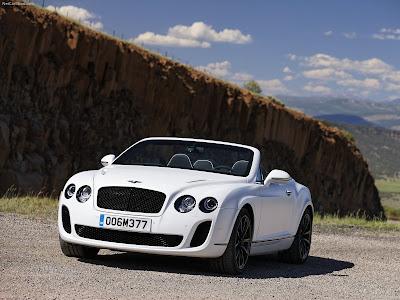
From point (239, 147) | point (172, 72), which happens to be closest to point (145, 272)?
point (239, 147)

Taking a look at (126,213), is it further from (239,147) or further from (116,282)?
(239,147)

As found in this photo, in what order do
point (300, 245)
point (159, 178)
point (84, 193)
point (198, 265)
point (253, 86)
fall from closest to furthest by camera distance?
point (159, 178)
point (84, 193)
point (198, 265)
point (300, 245)
point (253, 86)

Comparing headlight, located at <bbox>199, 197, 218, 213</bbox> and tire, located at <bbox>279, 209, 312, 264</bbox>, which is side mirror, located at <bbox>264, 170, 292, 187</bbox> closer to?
headlight, located at <bbox>199, 197, 218, 213</bbox>

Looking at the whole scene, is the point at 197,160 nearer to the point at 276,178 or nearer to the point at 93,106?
the point at 276,178

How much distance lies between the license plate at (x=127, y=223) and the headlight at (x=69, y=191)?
69cm

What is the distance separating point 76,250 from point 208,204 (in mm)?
1691

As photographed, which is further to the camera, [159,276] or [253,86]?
[253,86]

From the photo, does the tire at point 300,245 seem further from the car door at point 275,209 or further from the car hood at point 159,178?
the car hood at point 159,178

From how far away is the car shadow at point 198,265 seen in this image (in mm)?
7871

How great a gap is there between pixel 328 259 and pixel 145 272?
467 cm

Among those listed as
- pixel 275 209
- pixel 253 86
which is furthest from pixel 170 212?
pixel 253 86

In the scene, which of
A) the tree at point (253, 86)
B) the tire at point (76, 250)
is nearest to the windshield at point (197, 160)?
the tire at point (76, 250)

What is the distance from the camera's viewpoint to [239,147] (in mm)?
9297

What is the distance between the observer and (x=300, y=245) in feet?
33.3
